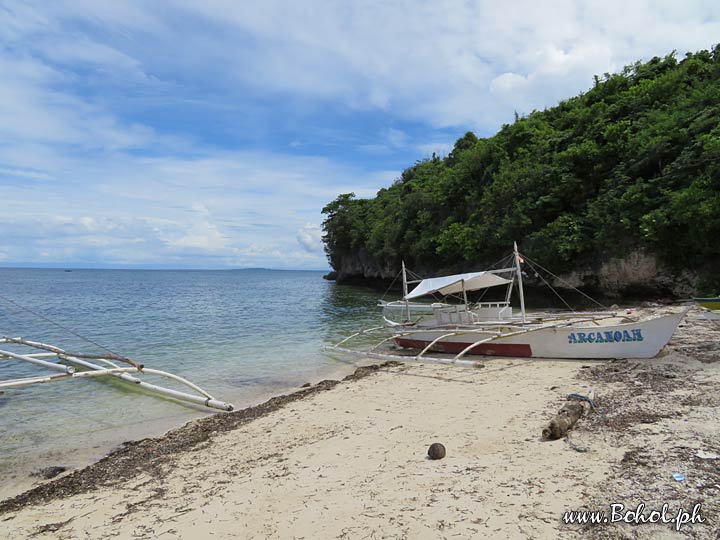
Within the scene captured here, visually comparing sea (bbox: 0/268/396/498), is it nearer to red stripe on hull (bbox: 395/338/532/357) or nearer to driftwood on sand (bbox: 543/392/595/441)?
red stripe on hull (bbox: 395/338/532/357)

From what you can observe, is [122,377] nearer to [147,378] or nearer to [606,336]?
[147,378]

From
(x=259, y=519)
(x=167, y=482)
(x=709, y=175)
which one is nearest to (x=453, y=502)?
(x=259, y=519)

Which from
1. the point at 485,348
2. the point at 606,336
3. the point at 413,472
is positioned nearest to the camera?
the point at 413,472

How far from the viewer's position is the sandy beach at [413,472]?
3.89m

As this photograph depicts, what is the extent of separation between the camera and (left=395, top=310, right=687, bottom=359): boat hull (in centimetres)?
1013

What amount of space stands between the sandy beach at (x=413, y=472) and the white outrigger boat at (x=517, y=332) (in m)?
1.64

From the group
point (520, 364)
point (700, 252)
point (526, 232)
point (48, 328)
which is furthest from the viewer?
point (526, 232)

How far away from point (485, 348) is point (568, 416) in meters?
7.42

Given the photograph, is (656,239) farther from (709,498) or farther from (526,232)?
(709,498)

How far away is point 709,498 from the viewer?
3648mm

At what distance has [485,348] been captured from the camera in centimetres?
1322

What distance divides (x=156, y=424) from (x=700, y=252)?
22.4 m

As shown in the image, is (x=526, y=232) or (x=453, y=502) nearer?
(x=453, y=502)

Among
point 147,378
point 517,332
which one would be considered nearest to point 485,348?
point 517,332
